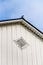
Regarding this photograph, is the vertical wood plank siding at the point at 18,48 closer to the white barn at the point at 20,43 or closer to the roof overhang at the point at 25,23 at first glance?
the white barn at the point at 20,43

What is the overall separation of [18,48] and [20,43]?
1.64 ft

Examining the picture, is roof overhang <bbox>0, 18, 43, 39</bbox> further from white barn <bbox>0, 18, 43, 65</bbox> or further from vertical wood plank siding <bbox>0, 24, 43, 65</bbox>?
vertical wood plank siding <bbox>0, 24, 43, 65</bbox>

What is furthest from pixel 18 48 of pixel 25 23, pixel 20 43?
pixel 25 23

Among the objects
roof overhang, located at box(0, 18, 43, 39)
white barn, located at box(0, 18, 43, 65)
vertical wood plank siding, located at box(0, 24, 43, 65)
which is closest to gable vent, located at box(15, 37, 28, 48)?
white barn, located at box(0, 18, 43, 65)

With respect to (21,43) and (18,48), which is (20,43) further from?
(18,48)

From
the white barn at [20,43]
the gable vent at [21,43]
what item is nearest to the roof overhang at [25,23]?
the white barn at [20,43]

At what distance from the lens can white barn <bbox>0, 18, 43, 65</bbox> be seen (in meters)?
25.0

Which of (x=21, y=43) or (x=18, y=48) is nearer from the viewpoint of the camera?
(x=18, y=48)

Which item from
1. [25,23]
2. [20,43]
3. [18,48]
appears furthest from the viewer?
[25,23]

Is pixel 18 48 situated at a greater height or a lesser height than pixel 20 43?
lesser

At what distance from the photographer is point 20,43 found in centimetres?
2567

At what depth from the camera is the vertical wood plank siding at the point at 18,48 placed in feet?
81.7

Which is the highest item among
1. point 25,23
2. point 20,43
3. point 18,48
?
point 25,23

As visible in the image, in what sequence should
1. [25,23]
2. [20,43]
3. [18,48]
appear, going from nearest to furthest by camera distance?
[18,48], [20,43], [25,23]
